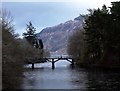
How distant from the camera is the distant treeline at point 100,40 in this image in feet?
242

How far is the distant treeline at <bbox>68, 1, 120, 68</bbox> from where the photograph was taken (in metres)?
73.9

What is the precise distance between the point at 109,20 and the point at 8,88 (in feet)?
141

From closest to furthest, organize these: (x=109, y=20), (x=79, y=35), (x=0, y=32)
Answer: (x=0, y=32) → (x=109, y=20) → (x=79, y=35)

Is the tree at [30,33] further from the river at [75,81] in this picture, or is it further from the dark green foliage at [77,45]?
the river at [75,81]

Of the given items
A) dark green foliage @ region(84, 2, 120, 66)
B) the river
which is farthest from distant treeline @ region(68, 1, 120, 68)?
the river

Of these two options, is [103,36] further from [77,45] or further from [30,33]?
[30,33]

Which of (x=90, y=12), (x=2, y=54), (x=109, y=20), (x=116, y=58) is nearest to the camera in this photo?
(x=2, y=54)

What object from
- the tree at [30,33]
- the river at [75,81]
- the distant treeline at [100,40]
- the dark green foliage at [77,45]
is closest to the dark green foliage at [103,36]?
the distant treeline at [100,40]

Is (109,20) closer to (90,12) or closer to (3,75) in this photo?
(90,12)

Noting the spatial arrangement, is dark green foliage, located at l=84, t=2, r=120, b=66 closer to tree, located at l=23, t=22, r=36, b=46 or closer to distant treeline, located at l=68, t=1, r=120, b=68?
distant treeline, located at l=68, t=1, r=120, b=68

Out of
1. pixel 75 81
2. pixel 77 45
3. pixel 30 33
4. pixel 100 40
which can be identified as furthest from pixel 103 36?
pixel 30 33

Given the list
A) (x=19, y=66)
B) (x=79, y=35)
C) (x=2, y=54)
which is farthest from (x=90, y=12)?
(x=2, y=54)

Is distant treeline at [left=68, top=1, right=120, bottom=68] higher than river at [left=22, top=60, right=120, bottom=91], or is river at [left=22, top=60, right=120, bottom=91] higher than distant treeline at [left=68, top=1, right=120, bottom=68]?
distant treeline at [left=68, top=1, right=120, bottom=68]

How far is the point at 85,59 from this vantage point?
306ft
